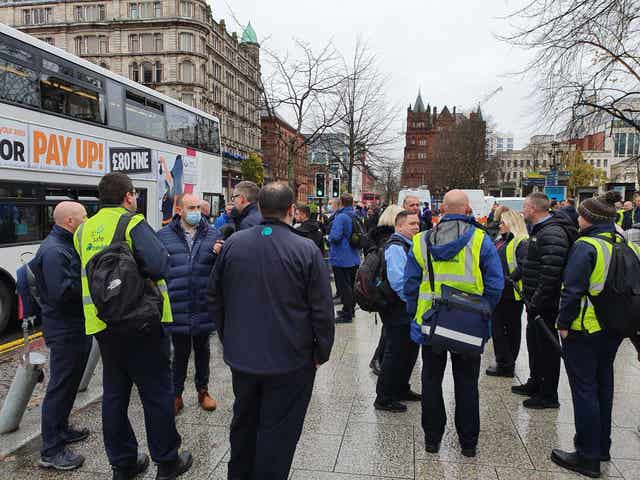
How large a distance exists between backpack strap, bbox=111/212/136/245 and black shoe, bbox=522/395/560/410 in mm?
3867

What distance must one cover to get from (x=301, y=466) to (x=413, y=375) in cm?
225

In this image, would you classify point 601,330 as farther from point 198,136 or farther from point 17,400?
point 198,136

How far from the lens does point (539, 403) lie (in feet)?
14.6

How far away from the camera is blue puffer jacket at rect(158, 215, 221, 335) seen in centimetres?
396

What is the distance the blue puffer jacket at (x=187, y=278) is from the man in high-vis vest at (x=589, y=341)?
110 inches

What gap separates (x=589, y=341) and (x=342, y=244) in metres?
4.97

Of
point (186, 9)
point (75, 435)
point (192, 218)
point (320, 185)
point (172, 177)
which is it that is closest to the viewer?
point (75, 435)

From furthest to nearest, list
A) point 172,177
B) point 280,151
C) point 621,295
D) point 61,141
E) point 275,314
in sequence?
point 280,151
point 172,177
point 61,141
point 621,295
point 275,314

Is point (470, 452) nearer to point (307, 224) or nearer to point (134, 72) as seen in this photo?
point (307, 224)

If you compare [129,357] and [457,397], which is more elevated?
[129,357]

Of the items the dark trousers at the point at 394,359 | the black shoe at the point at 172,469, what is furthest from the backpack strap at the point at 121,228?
the dark trousers at the point at 394,359

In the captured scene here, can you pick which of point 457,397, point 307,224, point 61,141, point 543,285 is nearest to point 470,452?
point 457,397

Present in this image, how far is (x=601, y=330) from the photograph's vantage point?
3.33m

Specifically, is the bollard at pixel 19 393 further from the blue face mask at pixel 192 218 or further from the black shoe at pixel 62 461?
the blue face mask at pixel 192 218
